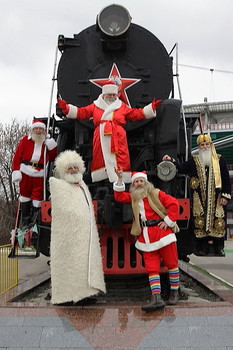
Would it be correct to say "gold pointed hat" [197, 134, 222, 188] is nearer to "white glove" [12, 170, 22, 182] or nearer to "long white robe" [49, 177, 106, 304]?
"long white robe" [49, 177, 106, 304]

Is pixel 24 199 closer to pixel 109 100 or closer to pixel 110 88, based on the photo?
pixel 109 100

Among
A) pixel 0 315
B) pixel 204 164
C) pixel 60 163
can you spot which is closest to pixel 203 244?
pixel 204 164

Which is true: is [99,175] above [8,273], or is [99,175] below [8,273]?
above

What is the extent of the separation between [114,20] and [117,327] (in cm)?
376

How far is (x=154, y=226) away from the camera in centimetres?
395

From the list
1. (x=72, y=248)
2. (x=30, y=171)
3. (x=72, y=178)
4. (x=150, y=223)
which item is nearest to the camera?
(x=72, y=248)

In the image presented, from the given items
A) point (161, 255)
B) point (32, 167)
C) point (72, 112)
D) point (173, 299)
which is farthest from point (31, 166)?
point (173, 299)

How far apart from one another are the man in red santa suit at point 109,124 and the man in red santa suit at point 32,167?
27.1 inches

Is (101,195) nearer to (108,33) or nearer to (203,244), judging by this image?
(203,244)

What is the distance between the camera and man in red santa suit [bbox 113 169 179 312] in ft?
12.7

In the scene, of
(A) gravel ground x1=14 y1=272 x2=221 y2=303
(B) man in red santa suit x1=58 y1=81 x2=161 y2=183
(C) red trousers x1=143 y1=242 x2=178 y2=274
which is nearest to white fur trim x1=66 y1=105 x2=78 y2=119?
(B) man in red santa suit x1=58 y1=81 x2=161 y2=183

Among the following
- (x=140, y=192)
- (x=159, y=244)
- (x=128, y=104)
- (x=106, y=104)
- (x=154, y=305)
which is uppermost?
(x=128, y=104)

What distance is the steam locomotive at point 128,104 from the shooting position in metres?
4.56

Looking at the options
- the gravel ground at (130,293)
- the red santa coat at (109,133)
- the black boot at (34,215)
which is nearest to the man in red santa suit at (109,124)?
the red santa coat at (109,133)
